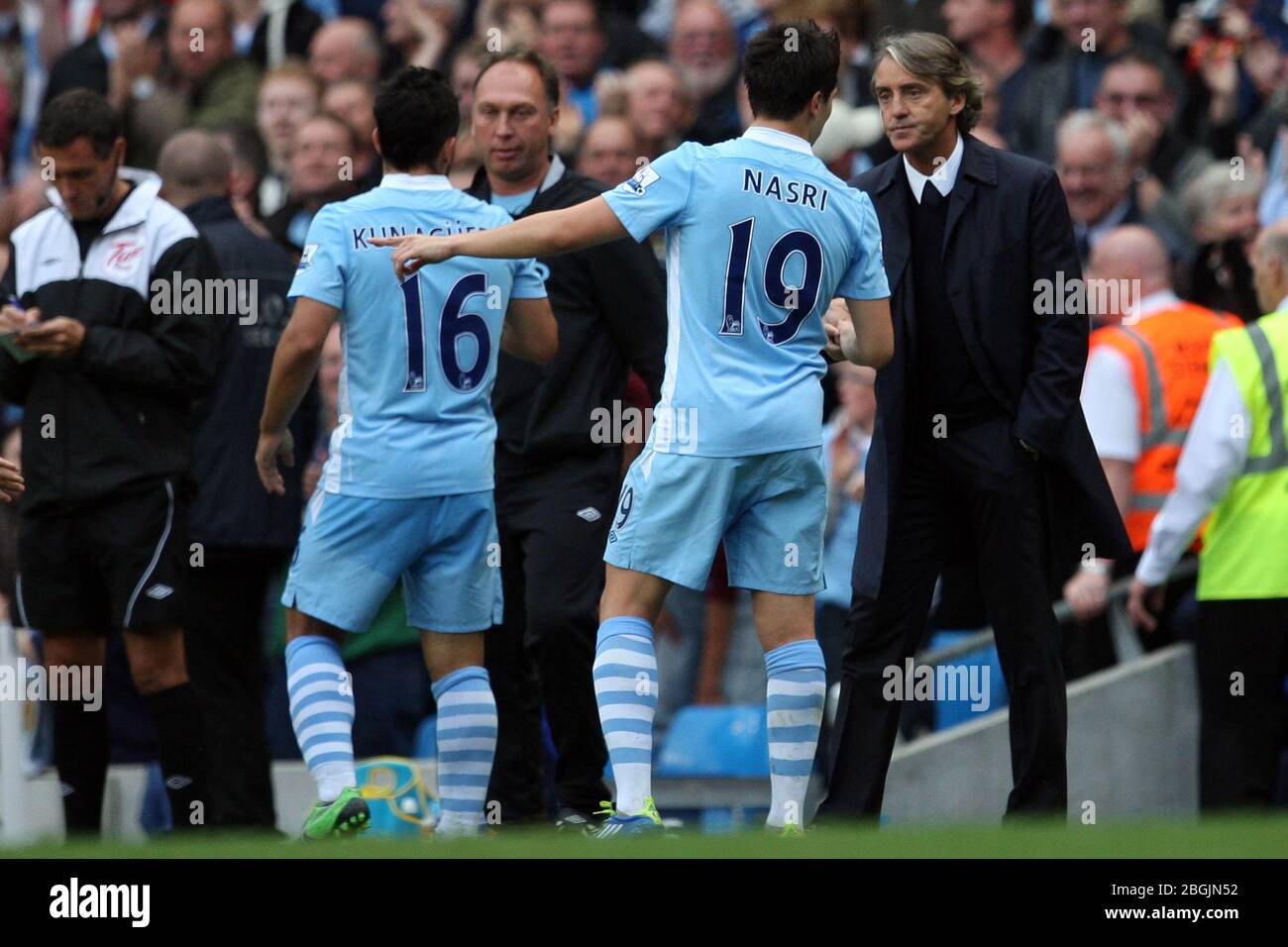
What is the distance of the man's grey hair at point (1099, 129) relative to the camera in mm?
10609

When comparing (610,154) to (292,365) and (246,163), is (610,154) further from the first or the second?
(292,365)

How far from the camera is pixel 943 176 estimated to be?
754cm

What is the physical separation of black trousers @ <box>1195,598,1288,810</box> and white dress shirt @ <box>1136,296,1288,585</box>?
35cm

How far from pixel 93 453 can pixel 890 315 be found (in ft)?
9.92

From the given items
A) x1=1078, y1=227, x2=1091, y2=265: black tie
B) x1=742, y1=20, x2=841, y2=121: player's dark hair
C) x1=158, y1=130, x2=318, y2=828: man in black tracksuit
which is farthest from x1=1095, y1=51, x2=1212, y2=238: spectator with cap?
x1=742, y1=20, x2=841, y2=121: player's dark hair

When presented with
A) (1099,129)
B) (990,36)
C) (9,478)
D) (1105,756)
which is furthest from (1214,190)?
(9,478)

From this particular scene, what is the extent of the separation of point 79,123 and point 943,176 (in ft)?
10.3

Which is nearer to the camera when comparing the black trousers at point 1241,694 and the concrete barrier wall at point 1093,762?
the black trousers at point 1241,694

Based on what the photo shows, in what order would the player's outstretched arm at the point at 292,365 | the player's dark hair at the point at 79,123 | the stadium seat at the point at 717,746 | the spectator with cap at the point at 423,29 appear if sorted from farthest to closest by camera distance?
the spectator with cap at the point at 423,29
the stadium seat at the point at 717,746
the player's dark hair at the point at 79,123
the player's outstretched arm at the point at 292,365

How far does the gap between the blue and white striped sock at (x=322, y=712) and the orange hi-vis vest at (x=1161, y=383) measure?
3.88m

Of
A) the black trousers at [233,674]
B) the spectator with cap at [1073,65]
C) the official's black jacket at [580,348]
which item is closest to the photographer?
the official's black jacket at [580,348]

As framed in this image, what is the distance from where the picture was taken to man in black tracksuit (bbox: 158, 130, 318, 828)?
379 inches

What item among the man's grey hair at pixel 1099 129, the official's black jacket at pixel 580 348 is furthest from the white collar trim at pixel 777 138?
the man's grey hair at pixel 1099 129

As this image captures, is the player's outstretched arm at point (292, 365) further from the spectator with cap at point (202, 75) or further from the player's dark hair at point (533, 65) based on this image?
the spectator with cap at point (202, 75)
